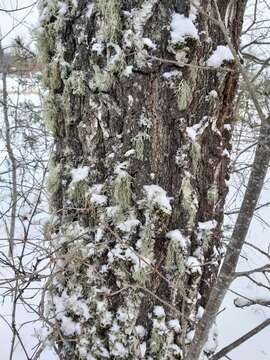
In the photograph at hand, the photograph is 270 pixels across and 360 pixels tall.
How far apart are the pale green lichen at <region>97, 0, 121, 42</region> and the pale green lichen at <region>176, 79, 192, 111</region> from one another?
22 cm

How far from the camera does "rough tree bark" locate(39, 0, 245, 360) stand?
1132mm

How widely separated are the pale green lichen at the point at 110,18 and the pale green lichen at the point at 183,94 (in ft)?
0.72

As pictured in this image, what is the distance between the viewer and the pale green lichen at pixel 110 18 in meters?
1.11

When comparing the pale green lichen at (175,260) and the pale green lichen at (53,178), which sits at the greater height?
the pale green lichen at (53,178)

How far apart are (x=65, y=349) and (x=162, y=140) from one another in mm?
761

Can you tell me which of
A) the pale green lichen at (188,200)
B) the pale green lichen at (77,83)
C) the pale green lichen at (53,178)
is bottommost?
the pale green lichen at (188,200)

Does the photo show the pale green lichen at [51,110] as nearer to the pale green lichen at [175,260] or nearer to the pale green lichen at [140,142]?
the pale green lichen at [140,142]

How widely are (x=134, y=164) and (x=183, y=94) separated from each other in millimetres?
243

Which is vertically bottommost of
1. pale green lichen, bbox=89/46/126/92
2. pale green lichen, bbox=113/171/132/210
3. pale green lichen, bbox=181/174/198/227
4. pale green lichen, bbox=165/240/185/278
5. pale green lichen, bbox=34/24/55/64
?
pale green lichen, bbox=165/240/185/278

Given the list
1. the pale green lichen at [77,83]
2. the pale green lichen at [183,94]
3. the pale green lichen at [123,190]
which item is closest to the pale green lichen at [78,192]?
the pale green lichen at [123,190]

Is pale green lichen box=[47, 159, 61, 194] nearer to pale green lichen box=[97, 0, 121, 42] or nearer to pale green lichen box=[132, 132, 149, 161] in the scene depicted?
pale green lichen box=[132, 132, 149, 161]

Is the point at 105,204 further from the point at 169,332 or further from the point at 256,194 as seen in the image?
the point at 256,194

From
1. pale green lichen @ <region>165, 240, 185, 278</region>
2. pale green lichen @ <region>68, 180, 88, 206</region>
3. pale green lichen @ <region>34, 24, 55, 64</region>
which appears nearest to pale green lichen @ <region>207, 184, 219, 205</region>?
pale green lichen @ <region>165, 240, 185, 278</region>

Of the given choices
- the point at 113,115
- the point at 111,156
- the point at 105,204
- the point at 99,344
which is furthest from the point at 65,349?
the point at 113,115
